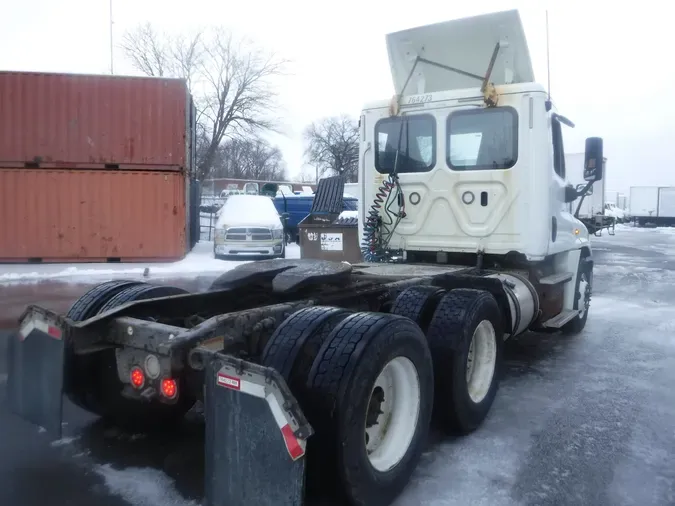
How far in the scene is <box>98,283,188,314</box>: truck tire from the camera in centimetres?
402

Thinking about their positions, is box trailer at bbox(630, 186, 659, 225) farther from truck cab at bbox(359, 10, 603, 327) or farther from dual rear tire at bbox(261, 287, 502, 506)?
dual rear tire at bbox(261, 287, 502, 506)

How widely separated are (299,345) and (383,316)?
1.63 ft

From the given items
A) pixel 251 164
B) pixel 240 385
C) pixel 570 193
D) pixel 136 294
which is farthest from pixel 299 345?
pixel 251 164

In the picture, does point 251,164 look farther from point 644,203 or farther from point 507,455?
point 507,455

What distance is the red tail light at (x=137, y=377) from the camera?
10.4ft

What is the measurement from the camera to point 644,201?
1948 inches

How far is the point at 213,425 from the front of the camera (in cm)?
262

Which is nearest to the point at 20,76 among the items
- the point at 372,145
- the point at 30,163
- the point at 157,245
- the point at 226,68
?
the point at 30,163

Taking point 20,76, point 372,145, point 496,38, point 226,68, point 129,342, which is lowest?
point 129,342

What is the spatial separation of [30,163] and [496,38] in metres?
12.2

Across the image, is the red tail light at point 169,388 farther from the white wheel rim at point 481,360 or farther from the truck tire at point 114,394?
the white wheel rim at point 481,360

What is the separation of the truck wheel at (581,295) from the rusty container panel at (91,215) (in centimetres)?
1014

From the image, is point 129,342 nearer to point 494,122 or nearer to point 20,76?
point 494,122

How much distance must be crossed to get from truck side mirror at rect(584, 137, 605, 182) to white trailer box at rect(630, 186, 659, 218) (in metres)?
48.8
